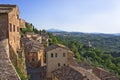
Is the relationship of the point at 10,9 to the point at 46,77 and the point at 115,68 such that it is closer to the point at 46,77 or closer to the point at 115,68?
the point at 46,77

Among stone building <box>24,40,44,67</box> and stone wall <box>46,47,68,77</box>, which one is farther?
stone building <box>24,40,44,67</box>

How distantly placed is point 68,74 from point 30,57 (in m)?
14.5

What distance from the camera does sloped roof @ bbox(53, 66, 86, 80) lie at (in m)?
41.8

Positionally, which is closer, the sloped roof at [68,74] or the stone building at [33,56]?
the sloped roof at [68,74]

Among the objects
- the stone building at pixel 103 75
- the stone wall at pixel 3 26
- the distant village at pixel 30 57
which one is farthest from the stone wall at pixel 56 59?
the stone wall at pixel 3 26

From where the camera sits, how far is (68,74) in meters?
42.9

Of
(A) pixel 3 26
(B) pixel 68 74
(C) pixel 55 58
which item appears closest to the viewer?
(A) pixel 3 26

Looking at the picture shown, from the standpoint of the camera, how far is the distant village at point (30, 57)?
25.9 metres

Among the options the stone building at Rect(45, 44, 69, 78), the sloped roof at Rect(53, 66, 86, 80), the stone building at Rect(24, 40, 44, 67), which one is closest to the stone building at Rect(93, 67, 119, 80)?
the stone building at Rect(24, 40, 44, 67)

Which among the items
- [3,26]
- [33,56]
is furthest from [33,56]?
[3,26]

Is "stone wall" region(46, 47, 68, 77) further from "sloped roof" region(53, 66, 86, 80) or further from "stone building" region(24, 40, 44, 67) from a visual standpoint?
"stone building" region(24, 40, 44, 67)

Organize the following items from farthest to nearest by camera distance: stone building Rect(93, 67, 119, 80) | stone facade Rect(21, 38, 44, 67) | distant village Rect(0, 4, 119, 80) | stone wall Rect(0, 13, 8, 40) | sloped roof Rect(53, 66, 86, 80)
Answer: stone building Rect(93, 67, 119, 80)
stone facade Rect(21, 38, 44, 67)
sloped roof Rect(53, 66, 86, 80)
stone wall Rect(0, 13, 8, 40)
distant village Rect(0, 4, 119, 80)

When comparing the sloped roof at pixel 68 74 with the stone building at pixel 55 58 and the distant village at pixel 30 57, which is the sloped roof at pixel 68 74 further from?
the stone building at pixel 55 58

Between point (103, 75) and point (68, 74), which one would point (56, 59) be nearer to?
point (68, 74)
